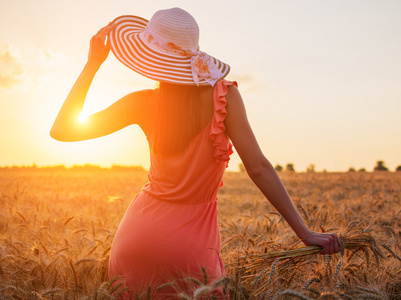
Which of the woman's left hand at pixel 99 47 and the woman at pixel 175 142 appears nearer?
the woman at pixel 175 142

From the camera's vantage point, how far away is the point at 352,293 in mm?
1968

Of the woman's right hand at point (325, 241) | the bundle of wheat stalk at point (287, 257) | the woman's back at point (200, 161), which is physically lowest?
the bundle of wheat stalk at point (287, 257)

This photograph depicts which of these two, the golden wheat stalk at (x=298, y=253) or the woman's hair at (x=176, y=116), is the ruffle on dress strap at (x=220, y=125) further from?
the golden wheat stalk at (x=298, y=253)

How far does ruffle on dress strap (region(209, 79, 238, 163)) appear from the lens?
198cm

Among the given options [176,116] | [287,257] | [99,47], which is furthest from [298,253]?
[99,47]

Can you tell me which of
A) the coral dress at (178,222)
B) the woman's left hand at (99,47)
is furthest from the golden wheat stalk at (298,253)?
the woman's left hand at (99,47)

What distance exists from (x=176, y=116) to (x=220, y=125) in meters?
0.25

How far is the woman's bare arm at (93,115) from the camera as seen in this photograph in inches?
86.0

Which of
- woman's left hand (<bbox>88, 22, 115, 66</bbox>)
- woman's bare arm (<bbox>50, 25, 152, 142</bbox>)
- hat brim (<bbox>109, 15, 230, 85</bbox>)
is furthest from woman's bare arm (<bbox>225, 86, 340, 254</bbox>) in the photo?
woman's left hand (<bbox>88, 22, 115, 66</bbox>)

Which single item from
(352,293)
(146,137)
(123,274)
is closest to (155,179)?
(146,137)

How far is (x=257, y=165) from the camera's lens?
6.70 feet

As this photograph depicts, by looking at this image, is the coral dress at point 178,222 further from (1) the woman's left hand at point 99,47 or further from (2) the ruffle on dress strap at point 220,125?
(1) the woman's left hand at point 99,47

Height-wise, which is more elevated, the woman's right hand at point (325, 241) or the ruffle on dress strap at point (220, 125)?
the ruffle on dress strap at point (220, 125)

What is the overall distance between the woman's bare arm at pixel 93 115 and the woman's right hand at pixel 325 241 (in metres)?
1.19
